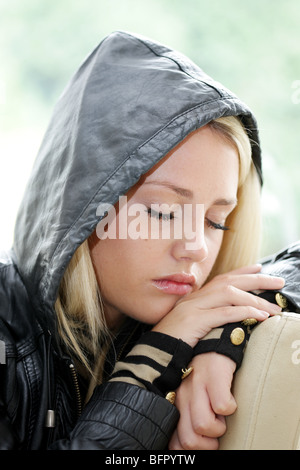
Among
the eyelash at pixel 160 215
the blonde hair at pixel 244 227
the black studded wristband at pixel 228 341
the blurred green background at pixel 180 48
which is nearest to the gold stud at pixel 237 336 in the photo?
the black studded wristband at pixel 228 341

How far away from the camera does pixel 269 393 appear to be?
0.81m

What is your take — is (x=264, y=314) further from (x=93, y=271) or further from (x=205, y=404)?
(x=93, y=271)

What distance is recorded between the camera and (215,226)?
1.13 m

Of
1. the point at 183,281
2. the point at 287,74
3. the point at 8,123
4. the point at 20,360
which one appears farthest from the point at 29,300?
the point at 287,74

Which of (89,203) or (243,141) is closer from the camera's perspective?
(89,203)

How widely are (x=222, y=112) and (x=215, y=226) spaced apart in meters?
0.26

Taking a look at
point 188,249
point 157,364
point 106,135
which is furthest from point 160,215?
point 157,364

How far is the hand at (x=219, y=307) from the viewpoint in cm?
93

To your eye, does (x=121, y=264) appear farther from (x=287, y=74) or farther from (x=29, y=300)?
(x=287, y=74)

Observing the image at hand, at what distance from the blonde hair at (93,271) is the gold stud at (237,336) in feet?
1.10

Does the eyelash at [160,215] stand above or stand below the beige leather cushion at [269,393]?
above

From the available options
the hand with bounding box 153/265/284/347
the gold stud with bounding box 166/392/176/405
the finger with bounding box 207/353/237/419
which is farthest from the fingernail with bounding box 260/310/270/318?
the gold stud with bounding box 166/392/176/405

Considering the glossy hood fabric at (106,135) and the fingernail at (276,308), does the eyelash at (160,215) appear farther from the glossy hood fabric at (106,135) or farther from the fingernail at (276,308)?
the fingernail at (276,308)

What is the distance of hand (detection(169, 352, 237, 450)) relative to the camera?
834 millimetres
